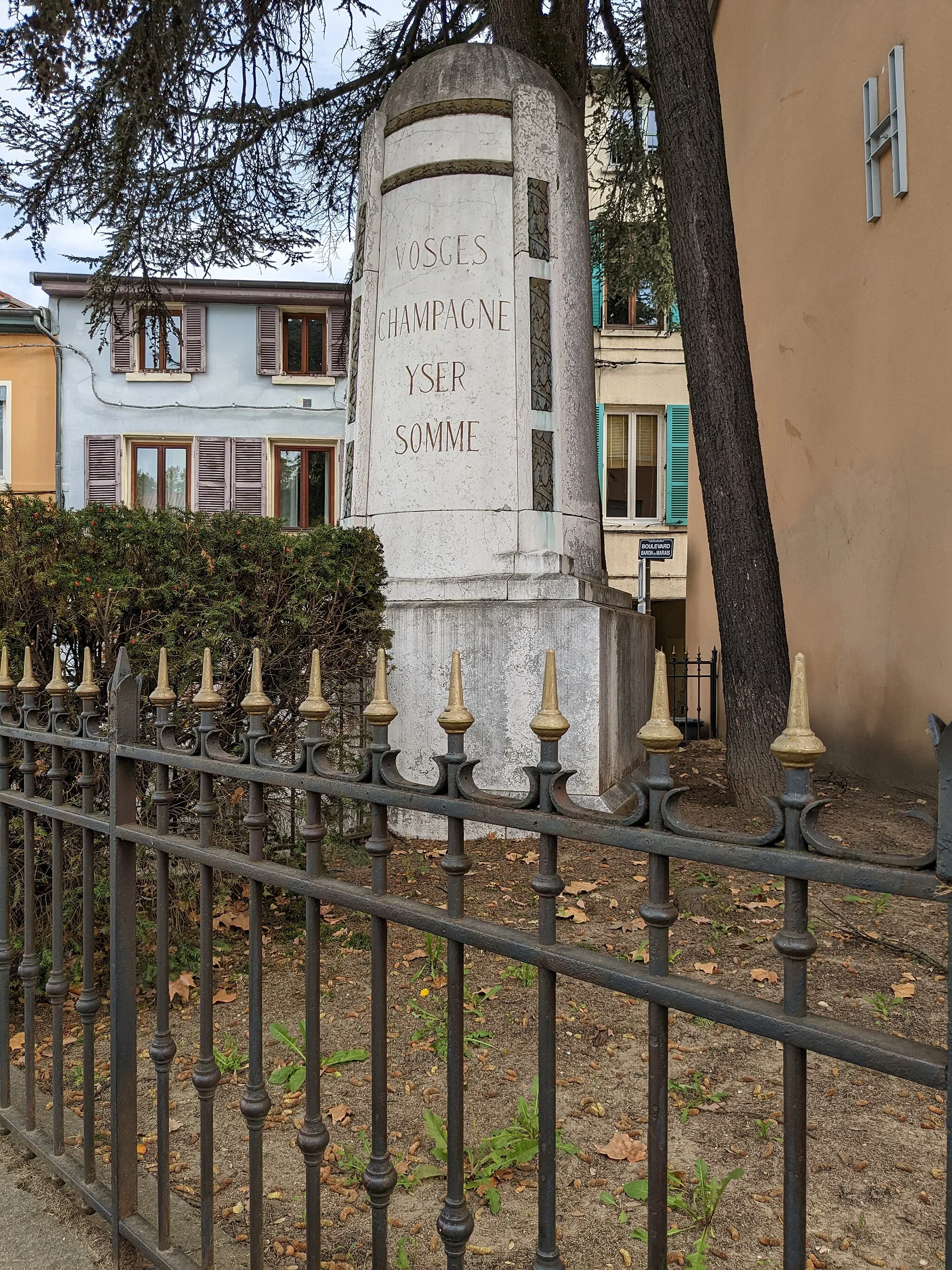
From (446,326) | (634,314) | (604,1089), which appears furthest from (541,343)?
(634,314)

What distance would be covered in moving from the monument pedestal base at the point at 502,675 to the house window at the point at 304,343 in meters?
16.5

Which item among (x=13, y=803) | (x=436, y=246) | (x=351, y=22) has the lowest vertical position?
(x=13, y=803)

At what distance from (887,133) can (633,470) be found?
1106 centimetres

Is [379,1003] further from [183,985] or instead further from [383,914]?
[183,985]

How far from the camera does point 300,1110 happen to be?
3.02 m

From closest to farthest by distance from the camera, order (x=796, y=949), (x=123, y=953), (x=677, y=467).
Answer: (x=796, y=949) < (x=123, y=953) < (x=677, y=467)

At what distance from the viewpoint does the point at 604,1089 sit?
3.08 metres

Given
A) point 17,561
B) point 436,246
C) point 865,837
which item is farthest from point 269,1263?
point 436,246

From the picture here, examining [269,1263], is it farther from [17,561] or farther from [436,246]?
[436,246]

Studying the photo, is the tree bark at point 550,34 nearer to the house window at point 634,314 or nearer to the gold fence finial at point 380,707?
the gold fence finial at point 380,707

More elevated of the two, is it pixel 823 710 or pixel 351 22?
pixel 351 22

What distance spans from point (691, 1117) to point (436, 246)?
18.2 ft

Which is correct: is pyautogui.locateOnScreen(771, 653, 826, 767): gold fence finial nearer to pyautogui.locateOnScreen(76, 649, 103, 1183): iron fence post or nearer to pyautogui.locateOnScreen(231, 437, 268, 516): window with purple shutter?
pyautogui.locateOnScreen(76, 649, 103, 1183): iron fence post

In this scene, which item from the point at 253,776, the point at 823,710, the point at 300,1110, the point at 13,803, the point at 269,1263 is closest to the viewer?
the point at 253,776
